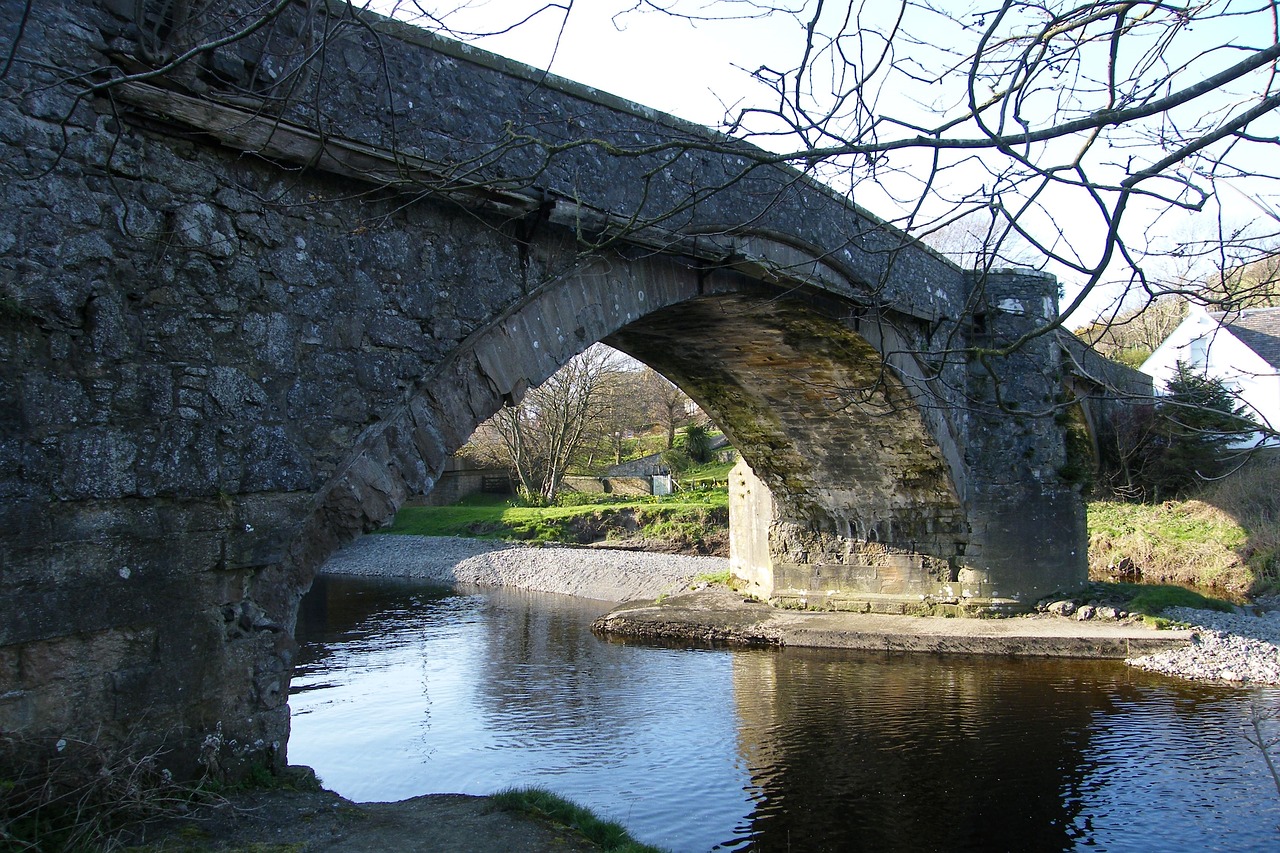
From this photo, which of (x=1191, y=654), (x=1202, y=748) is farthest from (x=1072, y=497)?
(x=1202, y=748)

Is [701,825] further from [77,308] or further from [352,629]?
[352,629]

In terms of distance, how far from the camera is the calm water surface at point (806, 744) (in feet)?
19.3

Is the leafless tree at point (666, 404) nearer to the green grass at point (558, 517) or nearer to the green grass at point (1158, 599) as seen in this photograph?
the green grass at point (558, 517)

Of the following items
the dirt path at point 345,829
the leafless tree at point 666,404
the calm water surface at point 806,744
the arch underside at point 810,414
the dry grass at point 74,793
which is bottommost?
the calm water surface at point 806,744

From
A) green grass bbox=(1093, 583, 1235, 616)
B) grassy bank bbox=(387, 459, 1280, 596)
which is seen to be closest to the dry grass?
green grass bbox=(1093, 583, 1235, 616)

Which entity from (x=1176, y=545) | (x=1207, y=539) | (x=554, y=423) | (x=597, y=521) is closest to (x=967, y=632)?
(x=1176, y=545)

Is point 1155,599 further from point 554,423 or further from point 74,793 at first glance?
point 554,423

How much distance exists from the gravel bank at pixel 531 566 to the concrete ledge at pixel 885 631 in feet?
11.4

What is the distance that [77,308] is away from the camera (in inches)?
140

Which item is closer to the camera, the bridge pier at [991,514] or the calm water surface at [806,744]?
the calm water surface at [806,744]

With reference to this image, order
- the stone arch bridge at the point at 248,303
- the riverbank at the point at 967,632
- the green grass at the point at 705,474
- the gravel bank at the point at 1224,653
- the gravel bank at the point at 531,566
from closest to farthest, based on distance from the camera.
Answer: the stone arch bridge at the point at 248,303 → the gravel bank at the point at 1224,653 → the riverbank at the point at 967,632 → the gravel bank at the point at 531,566 → the green grass at the point at 705,474

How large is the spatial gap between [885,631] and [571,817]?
6727mm

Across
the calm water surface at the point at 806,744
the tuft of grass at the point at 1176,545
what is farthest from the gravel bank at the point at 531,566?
the tuft of grass at the point at 1176,545

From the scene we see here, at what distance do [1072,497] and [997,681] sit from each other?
3309 millimetres
